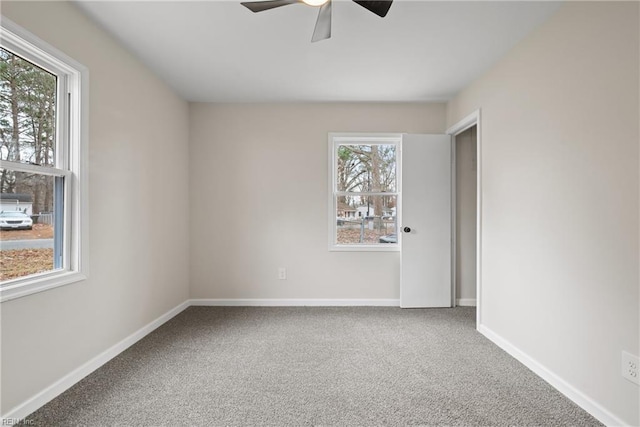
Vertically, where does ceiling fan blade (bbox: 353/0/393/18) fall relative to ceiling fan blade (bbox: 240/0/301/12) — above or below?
below

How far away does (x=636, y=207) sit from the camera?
1.68 meters

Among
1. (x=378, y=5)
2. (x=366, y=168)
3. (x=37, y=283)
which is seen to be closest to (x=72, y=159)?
(x=37, y=283)

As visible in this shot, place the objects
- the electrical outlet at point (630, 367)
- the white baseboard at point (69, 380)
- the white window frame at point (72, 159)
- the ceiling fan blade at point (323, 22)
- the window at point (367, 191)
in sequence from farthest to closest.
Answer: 1. the window at point (367, 191)
2. the white window frame at point (72, 159)
3. the ceiling fan blade at point (323, 22)
4. the white baseboard at point (69, 380)
5. the electrical outlet at point (630, 367)

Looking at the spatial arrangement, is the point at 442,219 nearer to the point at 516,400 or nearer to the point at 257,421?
the point at 516,400

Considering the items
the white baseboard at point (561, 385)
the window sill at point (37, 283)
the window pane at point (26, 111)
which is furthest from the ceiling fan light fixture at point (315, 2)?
the white baseboard at point (561, 385)

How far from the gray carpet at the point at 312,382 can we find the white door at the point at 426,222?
0.66 meters

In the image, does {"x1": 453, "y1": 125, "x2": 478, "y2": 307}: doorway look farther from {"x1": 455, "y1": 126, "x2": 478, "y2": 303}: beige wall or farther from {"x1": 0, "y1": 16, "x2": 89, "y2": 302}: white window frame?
{"x1": 0, "y1": 16, "x2": 89, "y2": 302}: white window frame

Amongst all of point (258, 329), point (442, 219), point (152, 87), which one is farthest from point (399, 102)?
point (258, 329)

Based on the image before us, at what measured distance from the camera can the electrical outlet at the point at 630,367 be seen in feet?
5.54

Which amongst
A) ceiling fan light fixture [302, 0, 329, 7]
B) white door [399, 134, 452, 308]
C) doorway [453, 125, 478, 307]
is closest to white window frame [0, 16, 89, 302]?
ceiling fan light fixture [302, 0, 329, 7]

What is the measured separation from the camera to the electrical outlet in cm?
169

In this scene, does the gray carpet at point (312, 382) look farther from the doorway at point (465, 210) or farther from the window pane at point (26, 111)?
the window pane at point (26, 111)

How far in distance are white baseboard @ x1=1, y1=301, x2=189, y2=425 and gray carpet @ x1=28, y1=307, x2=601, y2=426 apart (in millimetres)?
46

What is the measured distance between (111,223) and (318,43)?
2.10 m
